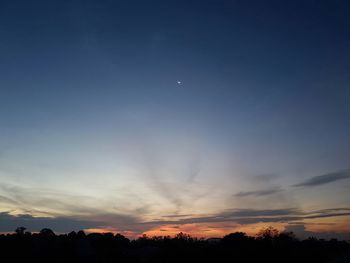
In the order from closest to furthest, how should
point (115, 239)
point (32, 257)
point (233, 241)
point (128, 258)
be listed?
point (32, 257)
point (128, 258)
point (233, 241)
point (115, 239)

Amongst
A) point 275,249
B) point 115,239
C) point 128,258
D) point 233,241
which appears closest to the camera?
point 128,258

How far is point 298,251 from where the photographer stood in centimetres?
5088

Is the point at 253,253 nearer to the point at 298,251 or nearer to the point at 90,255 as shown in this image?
the point at 298,251

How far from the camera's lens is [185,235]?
75625 millimetres

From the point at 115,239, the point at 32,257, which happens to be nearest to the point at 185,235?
the point at 115,239

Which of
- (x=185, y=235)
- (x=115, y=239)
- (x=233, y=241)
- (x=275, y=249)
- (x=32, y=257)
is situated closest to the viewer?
(x=32, y=257)

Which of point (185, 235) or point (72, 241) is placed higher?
point (185, 235)

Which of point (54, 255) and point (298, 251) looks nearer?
point (54, 255)

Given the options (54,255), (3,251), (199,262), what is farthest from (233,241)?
(3,251)

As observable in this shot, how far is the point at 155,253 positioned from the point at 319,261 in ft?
67.8

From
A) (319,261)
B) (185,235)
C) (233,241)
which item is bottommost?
(319,261)

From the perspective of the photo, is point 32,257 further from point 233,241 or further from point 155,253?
point 233,241

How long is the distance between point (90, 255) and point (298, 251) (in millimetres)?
28404

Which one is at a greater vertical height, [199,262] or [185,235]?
[185,235]
